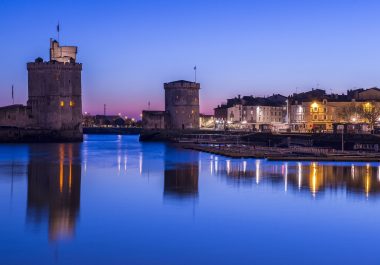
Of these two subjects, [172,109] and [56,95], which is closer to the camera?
[56,95]

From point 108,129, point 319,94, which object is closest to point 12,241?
point 319,94

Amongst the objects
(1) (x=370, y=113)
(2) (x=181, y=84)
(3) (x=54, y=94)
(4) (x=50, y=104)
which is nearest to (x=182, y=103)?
(2) (x=181, y=84)

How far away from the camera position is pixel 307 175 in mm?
24188

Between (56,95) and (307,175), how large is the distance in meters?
36.2

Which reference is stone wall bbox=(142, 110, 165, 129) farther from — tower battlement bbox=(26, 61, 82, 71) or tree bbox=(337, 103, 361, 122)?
tree bbox=(337, 103, 361, 122)

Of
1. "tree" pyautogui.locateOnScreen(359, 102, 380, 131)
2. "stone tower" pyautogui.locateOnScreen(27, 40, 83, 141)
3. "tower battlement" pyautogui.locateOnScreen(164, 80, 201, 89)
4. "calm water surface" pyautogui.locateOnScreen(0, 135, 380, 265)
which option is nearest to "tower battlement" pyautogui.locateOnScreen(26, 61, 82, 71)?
"stone tower" pyautogui.locateOnScreen(27, 40, 83, 141)

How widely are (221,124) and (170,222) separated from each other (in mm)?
72044

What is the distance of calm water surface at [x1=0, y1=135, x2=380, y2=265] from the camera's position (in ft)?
36.4

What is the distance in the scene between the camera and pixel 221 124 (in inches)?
3378

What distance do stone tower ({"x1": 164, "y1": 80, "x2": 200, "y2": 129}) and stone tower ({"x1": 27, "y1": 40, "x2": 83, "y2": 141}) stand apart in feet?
45.5

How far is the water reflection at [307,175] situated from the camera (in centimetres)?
2034

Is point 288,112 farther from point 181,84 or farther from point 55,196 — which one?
point 55,196

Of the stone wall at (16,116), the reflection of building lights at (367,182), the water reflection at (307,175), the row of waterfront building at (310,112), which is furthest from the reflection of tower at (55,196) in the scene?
the row of waterfront building at (310,112)

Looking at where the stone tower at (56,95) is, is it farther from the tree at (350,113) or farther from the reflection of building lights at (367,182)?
the reflection of building lights at (367,182)
